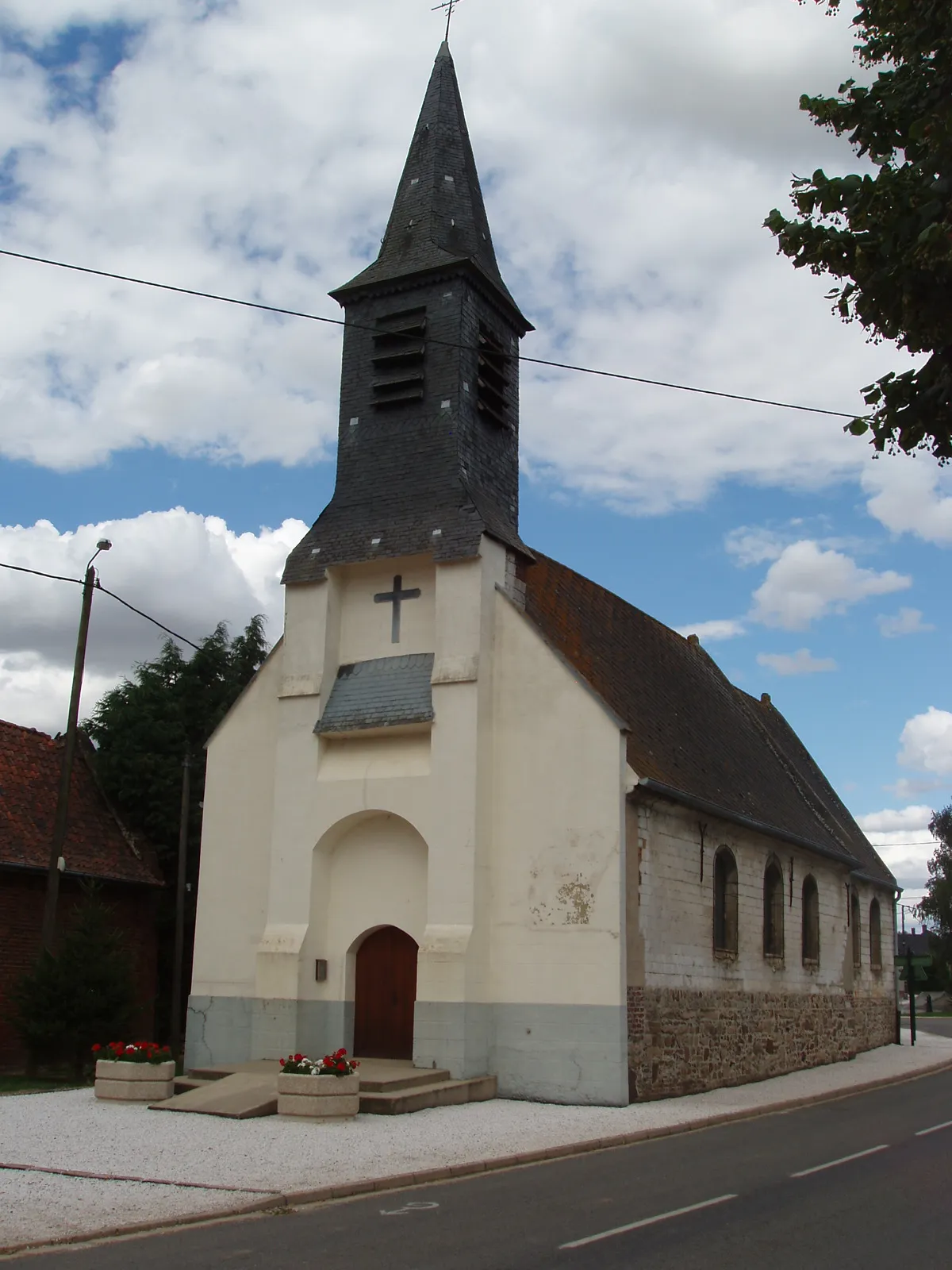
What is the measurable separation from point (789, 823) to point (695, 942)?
596cm

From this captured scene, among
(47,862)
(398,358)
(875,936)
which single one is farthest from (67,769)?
(875,936)

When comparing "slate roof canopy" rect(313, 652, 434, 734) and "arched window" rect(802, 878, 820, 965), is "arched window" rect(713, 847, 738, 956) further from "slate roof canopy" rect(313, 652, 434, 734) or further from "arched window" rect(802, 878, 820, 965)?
"slate roof canopy" rect(313, 652, 434, 734)

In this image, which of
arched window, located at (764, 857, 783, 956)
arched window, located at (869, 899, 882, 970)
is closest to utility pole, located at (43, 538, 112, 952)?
arched window, located at (764, 857, 783, 956)

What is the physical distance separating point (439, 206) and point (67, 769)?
11315 millimetres

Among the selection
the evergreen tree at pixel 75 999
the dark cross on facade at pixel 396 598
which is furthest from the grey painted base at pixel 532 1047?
the dark cross on facade at pixel 396 598

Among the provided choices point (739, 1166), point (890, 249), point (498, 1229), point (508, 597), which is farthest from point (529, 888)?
point (890, 249)

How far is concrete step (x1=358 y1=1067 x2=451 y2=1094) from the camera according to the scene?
1527 cm

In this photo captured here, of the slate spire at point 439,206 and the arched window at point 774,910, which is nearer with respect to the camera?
the slate spire at point 439,206

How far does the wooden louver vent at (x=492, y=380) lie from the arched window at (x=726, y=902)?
26.6 feet

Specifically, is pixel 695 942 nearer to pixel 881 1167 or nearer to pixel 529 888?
pixel 529 888

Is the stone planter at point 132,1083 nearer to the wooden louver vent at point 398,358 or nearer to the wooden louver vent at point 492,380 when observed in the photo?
the wooden louver vent at point 398,358

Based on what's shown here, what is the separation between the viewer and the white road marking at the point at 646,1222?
8000mm

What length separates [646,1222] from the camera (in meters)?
8.70

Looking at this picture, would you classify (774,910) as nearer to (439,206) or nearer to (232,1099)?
(232,1099)
